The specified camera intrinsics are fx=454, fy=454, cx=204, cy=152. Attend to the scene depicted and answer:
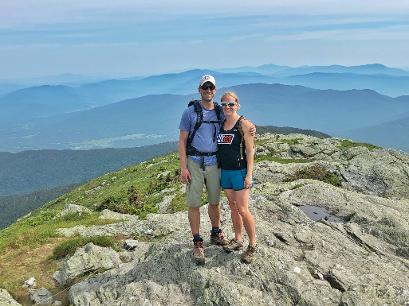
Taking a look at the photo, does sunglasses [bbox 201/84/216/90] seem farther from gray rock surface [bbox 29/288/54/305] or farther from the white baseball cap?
gray rock surface [bbox 29/288/54/305]

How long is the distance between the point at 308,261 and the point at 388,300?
9.81 feet

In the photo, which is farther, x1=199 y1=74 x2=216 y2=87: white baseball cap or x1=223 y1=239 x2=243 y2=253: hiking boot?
x1=223 y1=239 x2=243 y2=253: hiking boot

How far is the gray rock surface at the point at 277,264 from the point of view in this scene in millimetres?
15094

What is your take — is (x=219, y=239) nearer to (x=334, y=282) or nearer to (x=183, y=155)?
(x=183, y=155)

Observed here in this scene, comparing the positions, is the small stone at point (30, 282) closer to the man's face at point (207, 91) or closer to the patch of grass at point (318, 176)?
the man's face at point (207, 91)

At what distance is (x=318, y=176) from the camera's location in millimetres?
37500

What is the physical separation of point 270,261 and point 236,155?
407 cm

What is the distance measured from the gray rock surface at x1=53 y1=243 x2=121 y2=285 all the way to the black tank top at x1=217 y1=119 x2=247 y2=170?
22.0 ft

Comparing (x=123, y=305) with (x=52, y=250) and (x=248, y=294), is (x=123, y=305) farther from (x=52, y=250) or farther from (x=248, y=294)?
(x=52, y=250)

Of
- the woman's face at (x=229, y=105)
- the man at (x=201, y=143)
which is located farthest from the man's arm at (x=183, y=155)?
the woman's face at (x=229, y=105)

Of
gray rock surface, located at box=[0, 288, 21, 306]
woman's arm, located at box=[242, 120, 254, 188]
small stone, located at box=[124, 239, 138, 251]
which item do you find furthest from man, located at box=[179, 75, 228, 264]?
gray rock surface, located at box=[0, 288, 21, 306]

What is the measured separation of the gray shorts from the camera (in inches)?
612

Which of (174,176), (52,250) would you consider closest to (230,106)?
(52,250)

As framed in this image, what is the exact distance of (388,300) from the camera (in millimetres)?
15266
